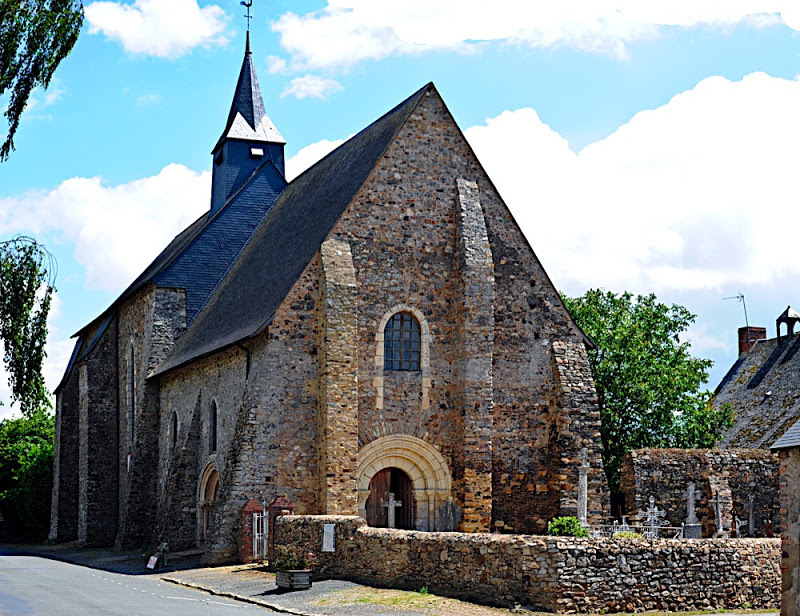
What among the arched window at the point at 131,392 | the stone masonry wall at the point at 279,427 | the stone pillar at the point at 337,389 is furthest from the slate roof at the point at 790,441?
the arched window at the point at 131,392

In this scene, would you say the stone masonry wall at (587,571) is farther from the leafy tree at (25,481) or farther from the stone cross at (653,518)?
the leafy tree at (25,481)

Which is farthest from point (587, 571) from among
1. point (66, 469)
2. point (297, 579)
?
point (66, 469)

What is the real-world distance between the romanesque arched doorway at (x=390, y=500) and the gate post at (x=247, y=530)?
3093mm

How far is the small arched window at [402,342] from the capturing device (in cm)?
2750

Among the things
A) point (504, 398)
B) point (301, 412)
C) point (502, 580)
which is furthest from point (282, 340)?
point (502, 580)

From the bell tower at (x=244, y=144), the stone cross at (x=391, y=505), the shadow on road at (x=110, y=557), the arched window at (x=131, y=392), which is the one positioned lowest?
the shadow on road at (x=110, y=557)

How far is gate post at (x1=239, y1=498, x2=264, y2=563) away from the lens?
25.7m

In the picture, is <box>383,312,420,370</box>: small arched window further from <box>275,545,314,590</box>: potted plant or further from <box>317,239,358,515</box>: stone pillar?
<box>275,545,314,590</box>: potted plant

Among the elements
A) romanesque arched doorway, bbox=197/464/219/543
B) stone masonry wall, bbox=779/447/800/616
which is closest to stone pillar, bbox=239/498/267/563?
romanesque arched doorway, bbox=197/464/219/543

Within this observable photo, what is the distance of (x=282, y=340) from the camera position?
26531 millimetres

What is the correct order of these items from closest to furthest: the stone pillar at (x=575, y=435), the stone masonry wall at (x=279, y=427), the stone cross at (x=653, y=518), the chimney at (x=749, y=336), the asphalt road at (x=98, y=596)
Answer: the asphalt road at (x=98, y=596), the stone cross at (x=653, y=518), the stone masonry wall at (x=279, y=427), the stone pillar at (x=575, y=435), the chimney at (x=749, y=336)

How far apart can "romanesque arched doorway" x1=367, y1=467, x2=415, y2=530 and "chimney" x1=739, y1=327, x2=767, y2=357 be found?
28.8 m

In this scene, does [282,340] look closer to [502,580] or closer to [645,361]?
[502,580]

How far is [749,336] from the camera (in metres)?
51.5
